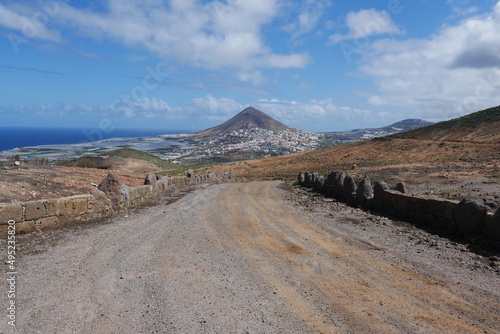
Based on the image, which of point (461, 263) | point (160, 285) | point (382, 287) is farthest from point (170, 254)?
point (461, 263)

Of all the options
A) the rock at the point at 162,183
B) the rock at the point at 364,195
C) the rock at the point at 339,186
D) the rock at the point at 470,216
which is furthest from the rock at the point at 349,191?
the rock at the point at 162,183

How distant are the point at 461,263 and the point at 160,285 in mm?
6566

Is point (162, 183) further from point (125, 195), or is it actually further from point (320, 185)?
point (320, 185)

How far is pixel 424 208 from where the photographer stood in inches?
432

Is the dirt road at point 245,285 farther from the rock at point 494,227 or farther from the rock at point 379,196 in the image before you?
the rock at point 379,196

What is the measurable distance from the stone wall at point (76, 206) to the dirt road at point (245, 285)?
3.19 feet

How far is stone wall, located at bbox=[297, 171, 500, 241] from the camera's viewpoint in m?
8.87

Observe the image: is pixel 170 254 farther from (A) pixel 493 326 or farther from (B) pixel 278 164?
(B) pixel 278 164

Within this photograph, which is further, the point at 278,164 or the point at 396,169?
the point at 278,164

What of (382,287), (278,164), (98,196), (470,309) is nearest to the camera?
(470,309)

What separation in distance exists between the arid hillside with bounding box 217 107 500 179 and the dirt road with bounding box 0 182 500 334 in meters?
25.4

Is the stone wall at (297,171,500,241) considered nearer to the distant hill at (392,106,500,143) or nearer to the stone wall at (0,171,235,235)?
the stone wall at (0,171,235,235)

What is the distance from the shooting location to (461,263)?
25.0 feet

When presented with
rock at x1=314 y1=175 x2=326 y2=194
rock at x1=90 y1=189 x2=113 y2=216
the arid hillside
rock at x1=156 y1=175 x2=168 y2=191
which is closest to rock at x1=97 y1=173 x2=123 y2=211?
rock at x1=90 y1=189 x2=113 y2=216
